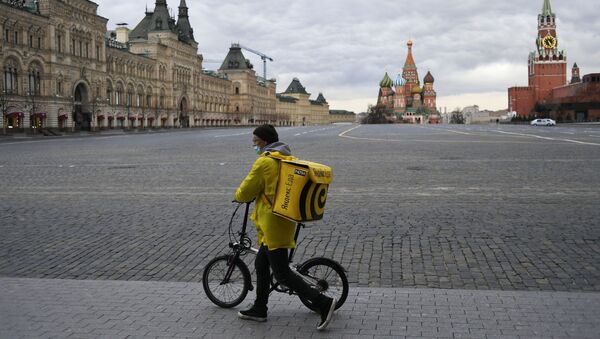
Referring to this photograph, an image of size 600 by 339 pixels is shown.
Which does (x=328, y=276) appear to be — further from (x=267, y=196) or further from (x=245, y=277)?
(x=267, y=196)

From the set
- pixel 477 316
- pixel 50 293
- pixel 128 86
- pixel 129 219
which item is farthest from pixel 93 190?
pixel 128 86

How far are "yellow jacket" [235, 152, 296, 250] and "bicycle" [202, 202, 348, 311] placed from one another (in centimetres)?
21

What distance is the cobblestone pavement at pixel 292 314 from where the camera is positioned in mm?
4930

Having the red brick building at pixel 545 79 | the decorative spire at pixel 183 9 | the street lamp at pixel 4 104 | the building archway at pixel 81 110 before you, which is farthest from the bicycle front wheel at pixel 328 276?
the red brick building at pixel 545 79

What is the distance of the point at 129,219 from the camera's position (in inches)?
410

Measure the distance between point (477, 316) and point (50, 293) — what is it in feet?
13.2

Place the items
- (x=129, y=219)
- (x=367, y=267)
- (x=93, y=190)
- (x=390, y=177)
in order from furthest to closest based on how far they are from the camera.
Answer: (x=390, y=177), (x=93, y=190), (x=129, y=219), (x=367, y=267)

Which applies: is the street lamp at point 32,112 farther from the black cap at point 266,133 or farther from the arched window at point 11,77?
the black cap at point 266,133

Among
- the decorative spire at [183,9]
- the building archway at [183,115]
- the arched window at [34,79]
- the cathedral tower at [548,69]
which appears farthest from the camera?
the cathedral tower at [548,69]

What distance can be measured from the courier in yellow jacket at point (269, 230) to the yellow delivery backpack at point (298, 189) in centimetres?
13

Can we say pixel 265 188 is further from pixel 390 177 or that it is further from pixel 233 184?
pixel 390 177

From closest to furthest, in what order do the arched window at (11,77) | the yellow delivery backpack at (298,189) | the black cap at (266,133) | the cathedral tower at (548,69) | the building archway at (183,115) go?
the yellow delivery backpack at (298,189)
the black cap at (266,133)
the arched window at (11,77)
the building archway at (183,115)
the cathedral tower at (548,69)

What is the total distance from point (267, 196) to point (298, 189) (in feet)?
1.09

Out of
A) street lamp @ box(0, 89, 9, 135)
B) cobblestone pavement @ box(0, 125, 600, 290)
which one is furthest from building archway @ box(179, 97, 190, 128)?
cobblestone pavement @ box(0, 125, 600, 290)
